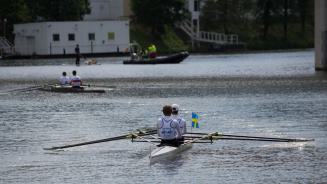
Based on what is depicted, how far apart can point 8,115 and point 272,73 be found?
38.5m

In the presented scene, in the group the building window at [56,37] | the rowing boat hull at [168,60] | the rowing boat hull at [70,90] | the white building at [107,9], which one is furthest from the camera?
the white building at [107,9]

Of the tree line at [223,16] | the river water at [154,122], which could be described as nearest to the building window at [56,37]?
the tree line at [223,16]

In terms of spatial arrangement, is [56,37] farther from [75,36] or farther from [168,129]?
[168,129]

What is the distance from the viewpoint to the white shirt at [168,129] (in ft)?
94.5

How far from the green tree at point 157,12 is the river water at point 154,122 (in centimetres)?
6770

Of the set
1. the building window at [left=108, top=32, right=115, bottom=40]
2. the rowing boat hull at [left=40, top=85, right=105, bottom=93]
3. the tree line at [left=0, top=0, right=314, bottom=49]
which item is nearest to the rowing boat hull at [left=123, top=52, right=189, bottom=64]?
the building window at [left=108, top=32, right=115, bottom=40]

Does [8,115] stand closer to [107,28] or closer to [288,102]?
[288,102]

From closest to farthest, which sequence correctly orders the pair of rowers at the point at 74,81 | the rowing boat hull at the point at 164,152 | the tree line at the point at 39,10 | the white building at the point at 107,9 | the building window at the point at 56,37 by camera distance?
the rowing boat hull at the point at 164,152 < the pair of rowers at the point at 74,81 < the building window at the point at 56,37 < the tree line at the point at 39,10 < the white building at the point at 107,9

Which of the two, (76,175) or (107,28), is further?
(107,28)

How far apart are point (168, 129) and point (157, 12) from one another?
10971cm

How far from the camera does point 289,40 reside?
150 m

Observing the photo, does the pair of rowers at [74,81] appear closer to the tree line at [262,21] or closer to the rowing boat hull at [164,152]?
the rowing boat hull at [164,152]

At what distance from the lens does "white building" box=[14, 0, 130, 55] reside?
12975 centimetres


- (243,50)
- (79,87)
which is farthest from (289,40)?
(79,87)
